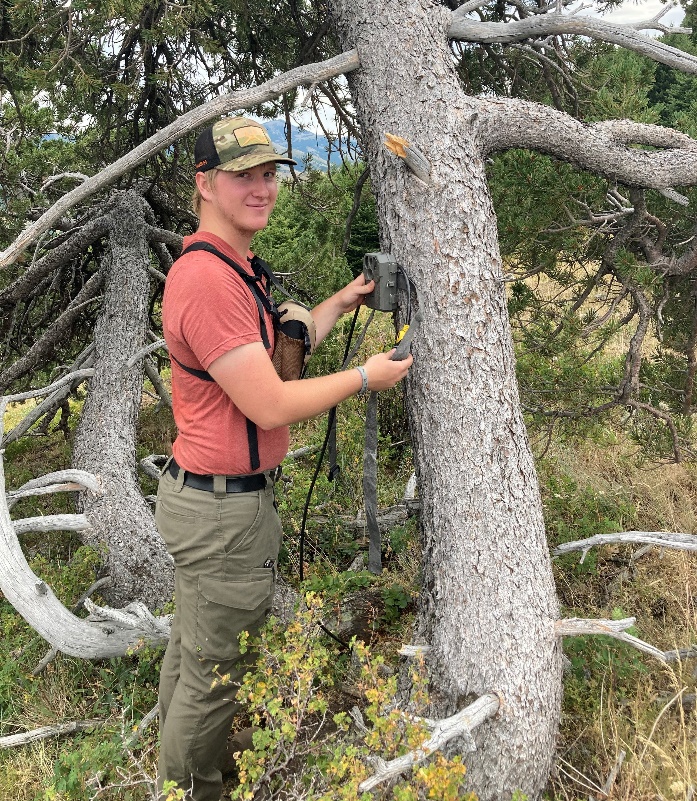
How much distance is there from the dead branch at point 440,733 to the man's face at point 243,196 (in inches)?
76.2

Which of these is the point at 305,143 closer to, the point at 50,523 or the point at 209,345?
the point at 50,523

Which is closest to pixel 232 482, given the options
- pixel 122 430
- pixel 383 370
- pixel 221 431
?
pixel 221 431

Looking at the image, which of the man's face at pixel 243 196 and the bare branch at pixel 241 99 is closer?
the man's face at pixel 243 196

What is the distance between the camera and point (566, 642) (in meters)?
3.31

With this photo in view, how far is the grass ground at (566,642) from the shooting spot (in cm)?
281

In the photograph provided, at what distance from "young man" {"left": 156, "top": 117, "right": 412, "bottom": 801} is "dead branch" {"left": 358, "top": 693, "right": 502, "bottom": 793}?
0.78 meters

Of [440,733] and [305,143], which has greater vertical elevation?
[305,143]

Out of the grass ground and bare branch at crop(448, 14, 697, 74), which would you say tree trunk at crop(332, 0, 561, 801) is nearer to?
the grass ground

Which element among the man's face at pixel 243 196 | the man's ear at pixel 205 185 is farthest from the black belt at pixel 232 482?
the man's ear at pixel 205 185

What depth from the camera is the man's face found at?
95.4 inches

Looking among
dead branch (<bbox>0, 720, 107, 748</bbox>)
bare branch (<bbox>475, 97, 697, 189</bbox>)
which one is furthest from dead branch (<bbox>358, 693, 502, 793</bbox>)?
bare branch (<bbox>475, 97, 697, 189</bbox>)

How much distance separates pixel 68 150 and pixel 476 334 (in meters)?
4.23

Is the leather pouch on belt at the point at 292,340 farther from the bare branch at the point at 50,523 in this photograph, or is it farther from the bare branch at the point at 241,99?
the bare branch at the point at 50,523

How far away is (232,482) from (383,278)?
3.39ft
